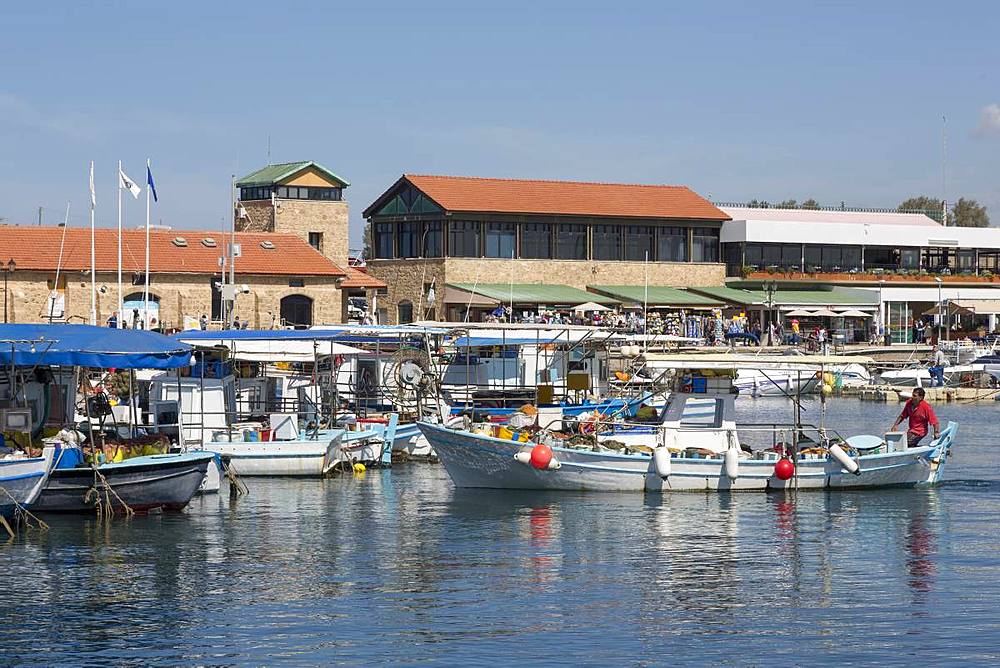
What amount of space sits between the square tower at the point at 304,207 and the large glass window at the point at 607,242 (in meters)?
14.3

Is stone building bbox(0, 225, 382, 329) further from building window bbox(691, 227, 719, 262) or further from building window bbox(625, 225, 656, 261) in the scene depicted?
building window bbox(691, 227, 719, 262)

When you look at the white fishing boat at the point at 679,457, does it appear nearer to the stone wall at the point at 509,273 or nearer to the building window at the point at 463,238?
the stone wall at the point at 509,273

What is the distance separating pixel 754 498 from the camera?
3192 centimetres

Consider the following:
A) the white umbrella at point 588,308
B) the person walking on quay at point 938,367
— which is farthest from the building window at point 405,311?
the person walking on quay at point 938,367

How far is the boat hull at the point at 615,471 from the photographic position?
105 ft

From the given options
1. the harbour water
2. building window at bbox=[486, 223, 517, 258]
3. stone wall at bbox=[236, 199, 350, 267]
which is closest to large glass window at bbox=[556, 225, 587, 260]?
building window at bbox=[486, 223, 517, 258]

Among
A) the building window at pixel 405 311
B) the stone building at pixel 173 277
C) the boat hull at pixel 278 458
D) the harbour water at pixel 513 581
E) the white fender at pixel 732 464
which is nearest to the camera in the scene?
the harbour water at pixel 513 581

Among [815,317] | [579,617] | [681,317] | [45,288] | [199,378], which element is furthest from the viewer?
[815,317]

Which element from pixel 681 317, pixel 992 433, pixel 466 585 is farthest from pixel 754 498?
pixel 681 317

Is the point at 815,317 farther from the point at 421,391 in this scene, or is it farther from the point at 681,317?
the point at 421,391

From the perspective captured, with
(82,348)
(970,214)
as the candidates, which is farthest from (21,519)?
(970,214)

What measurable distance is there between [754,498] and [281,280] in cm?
4068

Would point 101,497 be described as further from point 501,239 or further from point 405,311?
point 405,311

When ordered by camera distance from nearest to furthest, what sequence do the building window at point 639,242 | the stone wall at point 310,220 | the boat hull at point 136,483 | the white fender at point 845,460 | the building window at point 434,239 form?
the boat hull at point 136,483, the white fender at point 845,460, the stone wall at point 310,220, the building window at point 434,239, the building window at point 639,242
